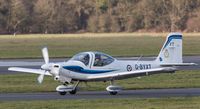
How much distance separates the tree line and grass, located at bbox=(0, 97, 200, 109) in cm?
10529

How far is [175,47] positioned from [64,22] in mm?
106452

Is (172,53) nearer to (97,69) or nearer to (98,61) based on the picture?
Answer: (98,61)

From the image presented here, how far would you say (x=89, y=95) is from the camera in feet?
90.1

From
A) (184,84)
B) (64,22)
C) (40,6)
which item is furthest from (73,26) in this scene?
(184,84)

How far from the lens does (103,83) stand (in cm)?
3278

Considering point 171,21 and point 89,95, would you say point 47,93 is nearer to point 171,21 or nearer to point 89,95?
point 89,95

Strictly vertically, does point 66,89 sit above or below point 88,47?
above

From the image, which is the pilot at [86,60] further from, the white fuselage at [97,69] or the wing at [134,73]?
the wing at [134,73]

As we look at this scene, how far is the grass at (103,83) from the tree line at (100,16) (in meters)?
94.5

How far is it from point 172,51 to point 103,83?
415cm

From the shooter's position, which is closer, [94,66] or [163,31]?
[94,66]

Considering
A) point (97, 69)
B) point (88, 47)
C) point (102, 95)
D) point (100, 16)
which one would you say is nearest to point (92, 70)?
point (97, 69)

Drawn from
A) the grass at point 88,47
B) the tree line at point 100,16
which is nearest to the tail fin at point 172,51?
the grass at point 88,47

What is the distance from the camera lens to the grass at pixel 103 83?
30.3 m
